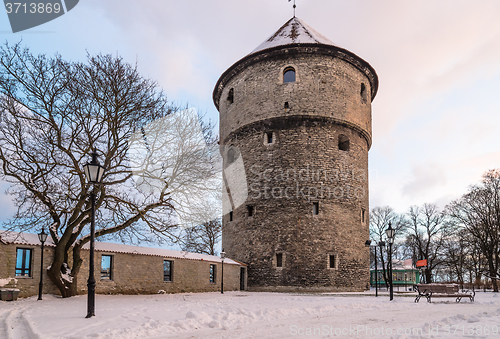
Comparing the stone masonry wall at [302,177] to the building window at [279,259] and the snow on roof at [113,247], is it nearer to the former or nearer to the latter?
the building window at [279,259]

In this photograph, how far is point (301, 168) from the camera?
20562 mm

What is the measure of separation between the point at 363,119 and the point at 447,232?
18.0 meters

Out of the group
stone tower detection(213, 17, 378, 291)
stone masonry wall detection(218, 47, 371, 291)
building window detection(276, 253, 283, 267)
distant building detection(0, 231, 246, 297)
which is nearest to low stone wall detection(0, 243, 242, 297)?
distant building detection(0, 231, 246, 297)

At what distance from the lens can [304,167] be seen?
20562 mm

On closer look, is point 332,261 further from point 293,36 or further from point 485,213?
point 485,213

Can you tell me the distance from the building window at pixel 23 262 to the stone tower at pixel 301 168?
11190mm

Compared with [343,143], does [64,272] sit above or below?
below

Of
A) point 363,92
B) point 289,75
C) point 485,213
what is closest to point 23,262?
point 289,75

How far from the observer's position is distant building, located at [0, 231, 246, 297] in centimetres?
1231

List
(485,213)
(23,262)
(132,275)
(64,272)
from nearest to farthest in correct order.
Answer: (23,262) < (64,272) < (132,275) < (485,213)

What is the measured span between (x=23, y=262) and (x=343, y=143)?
656 inches

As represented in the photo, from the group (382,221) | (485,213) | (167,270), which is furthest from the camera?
(382,221)

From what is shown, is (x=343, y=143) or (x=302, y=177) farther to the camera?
(x=343, y=143)

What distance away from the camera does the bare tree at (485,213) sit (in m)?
26.5
